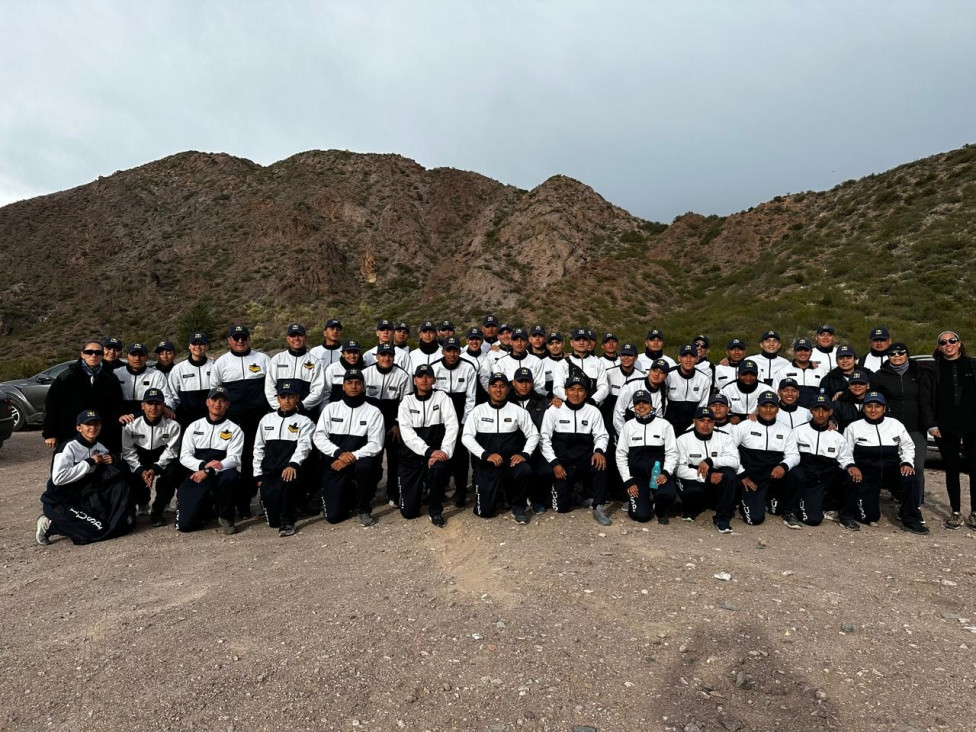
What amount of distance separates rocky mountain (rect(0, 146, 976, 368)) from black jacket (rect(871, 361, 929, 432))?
46.2ft

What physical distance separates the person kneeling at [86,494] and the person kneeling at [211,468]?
1.93 ft

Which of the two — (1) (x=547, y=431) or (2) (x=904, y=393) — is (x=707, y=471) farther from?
(2) (x=904, y=393)

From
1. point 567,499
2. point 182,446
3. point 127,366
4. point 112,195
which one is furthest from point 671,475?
point 112,195

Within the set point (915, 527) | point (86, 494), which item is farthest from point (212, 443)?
point (915, 527)

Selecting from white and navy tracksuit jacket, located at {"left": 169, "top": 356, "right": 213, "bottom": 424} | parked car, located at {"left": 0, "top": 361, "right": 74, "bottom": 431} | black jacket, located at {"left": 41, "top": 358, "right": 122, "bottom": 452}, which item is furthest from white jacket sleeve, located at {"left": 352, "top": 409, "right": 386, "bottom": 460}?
parked car, located at {"left": 0, "top": 361, "right": 74, "bottom": 431}

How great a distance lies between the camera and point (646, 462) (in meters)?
6.43

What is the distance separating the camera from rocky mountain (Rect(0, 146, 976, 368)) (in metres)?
25.2

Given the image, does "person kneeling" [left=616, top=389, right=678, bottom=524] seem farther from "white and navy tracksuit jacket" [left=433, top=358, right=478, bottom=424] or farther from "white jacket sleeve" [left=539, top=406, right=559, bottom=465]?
"white and navy tracksuit jacket" [left=433, top=358, right=478, bottom=424]

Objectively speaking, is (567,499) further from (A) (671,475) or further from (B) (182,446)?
(B) (182,446)

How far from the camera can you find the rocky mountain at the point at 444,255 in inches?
992

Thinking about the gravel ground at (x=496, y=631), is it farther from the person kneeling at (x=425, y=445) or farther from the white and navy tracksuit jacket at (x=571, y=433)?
the white and navy tracksuit jacket at (x=571, y=433)

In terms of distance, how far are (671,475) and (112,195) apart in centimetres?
6874

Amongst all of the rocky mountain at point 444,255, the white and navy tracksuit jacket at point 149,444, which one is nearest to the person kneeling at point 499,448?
the white and navy tracksuit jacket at point 149,444

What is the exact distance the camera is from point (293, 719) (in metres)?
3.05
